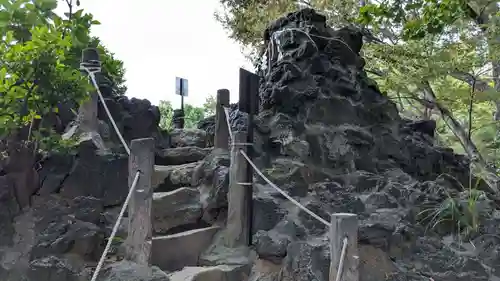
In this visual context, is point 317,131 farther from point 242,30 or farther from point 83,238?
point 242,30

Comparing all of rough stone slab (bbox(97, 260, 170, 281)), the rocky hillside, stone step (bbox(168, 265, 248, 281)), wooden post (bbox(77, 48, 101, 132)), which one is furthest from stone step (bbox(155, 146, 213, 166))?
rough stone slab (bbox(97, 260, 170, 281))

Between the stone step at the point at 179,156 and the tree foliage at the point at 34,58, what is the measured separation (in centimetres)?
216

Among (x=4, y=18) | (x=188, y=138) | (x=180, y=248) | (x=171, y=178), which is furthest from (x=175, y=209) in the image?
(x=188, y=138)

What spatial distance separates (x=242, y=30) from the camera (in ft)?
29.9

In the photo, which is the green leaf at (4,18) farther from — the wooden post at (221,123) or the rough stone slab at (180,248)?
the wooden post at (221,123)

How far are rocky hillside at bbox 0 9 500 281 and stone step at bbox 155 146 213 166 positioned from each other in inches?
0.5

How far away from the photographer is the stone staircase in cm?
353

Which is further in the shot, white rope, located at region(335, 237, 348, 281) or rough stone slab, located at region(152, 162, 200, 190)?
rough stone slab, located at region(152, 162, 200, 190)

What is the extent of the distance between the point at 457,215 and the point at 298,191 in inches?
64.5

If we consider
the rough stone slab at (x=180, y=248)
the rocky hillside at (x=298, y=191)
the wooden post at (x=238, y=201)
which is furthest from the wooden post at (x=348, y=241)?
the rough stone slab at (x=180, y=248)

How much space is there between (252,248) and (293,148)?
4.43ft

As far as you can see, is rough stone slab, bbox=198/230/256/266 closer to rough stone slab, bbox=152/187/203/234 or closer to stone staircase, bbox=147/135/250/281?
stone staircase, bbox=147/135/250/281

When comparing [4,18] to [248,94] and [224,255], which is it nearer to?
[248,94]

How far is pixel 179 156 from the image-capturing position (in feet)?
17.4
